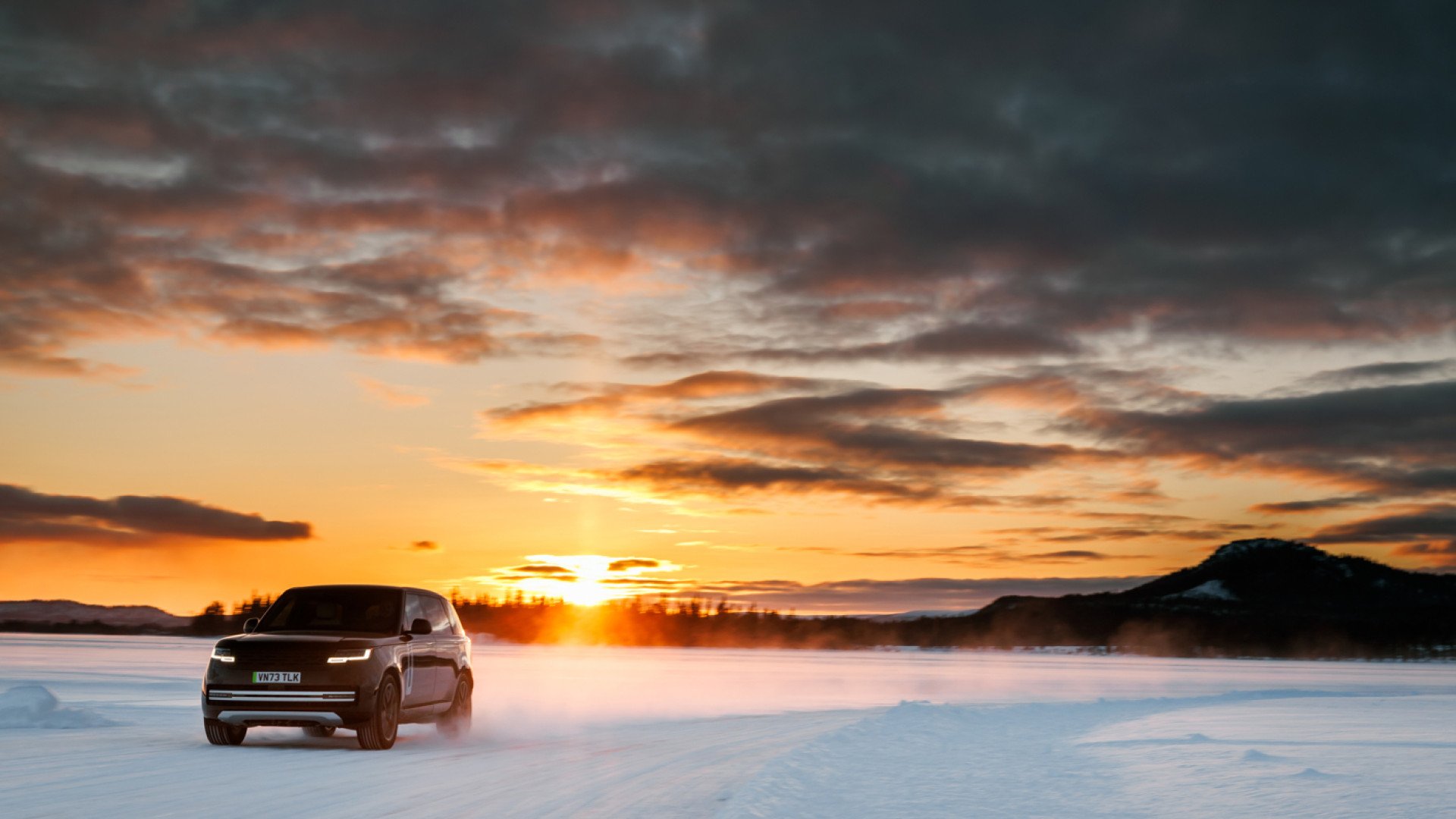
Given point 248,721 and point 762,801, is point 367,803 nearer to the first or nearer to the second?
point 762,801

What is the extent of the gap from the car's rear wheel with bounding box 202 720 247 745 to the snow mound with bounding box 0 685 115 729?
4568 millimetres

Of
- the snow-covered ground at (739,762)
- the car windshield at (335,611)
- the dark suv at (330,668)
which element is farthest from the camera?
the car windshield at (335,611)

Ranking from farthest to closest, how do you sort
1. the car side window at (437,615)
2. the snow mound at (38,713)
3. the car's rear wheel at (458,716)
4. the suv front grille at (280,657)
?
the snow mound at (38,713)
the car's rear wheel at (458,716)
the car side window at (437,615)
the suv front grille at (280,657)

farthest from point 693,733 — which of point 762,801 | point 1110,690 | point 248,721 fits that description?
point 1110,690

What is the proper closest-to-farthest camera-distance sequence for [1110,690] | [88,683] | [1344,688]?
1. [88,683]
2. [1110,690]
3. [1344,688]

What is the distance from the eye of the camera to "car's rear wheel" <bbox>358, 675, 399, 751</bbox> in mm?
16891

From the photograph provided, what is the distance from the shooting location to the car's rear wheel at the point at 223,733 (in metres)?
17.1

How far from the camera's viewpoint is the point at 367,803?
11.6m

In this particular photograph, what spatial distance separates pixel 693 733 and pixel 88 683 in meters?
24.5

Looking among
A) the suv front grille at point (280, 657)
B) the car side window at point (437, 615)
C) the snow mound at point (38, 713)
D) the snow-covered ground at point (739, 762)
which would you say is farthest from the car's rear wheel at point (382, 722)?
the snow mound at point (38, 713)

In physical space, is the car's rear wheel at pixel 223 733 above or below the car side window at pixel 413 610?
below

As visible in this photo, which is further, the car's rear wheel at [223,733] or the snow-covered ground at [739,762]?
the car's rear wheel at [223,733]

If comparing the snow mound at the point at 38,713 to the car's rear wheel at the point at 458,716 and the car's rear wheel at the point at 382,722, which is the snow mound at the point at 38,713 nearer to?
the car's rear wheel at the point at 458,716

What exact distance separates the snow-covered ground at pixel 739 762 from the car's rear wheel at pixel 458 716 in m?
0.29
